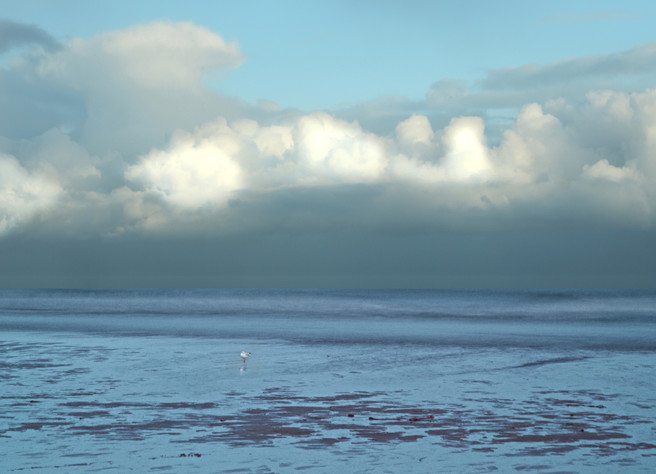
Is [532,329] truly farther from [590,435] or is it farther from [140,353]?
[590,435]

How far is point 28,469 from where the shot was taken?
1460 cm

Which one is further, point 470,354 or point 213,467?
point 470,354

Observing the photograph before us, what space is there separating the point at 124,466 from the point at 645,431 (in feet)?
40.1

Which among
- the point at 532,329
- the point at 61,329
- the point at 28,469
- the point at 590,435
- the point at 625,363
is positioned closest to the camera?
the point at 28,469

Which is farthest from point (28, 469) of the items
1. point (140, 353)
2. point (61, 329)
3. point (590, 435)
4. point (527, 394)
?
point (61, 329)

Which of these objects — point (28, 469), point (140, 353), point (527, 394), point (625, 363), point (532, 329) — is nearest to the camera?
point (28, 469)

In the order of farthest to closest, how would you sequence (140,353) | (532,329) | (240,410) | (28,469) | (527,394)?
(532,329)
(140,353)
(527,394)
(240,410)
(28,469)

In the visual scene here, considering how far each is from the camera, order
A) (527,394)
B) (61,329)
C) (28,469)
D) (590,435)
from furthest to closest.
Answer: (61,329) < (527,394) < (590,435) < (28,469)

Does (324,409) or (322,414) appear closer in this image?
(322,414)

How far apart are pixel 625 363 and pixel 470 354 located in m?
7.47

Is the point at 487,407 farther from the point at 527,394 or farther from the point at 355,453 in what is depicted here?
the point at 355,453

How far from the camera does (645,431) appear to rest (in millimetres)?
19047

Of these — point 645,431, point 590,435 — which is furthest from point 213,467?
point 645,431

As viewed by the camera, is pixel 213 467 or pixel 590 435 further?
pixel 590 435
